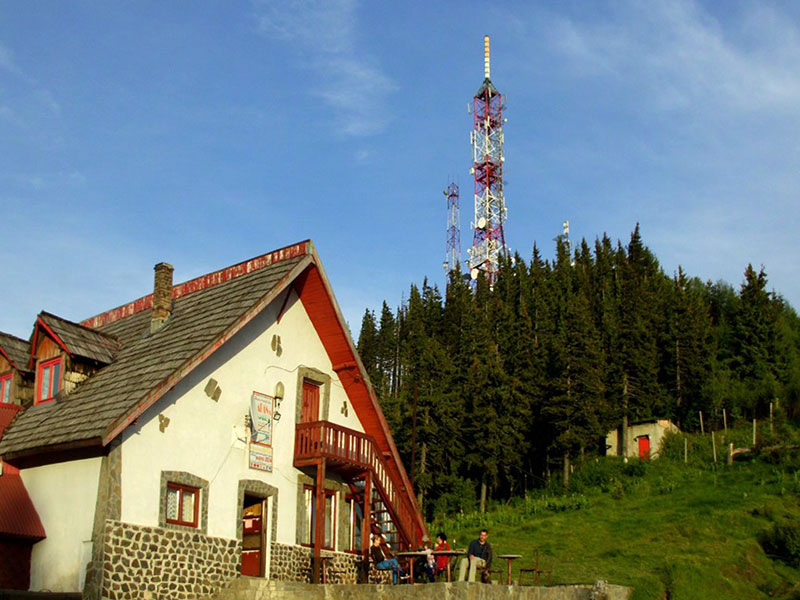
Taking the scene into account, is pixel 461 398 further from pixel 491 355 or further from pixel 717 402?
pixel 717 402

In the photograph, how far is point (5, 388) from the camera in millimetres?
22859

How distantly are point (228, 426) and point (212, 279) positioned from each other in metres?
5.17

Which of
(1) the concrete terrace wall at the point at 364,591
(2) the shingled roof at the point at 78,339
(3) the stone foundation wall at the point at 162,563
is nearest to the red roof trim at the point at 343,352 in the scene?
(2) the shingled roof at the point at 78,339

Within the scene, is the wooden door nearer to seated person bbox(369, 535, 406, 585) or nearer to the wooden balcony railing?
the wooden balcony railing

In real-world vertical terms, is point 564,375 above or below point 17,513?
above

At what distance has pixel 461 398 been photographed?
57469 mm

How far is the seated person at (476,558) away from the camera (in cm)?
1978

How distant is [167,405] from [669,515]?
30047 millimetres

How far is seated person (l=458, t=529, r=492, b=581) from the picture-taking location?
1978 centimetres

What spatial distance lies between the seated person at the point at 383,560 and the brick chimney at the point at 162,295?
8.30 metres

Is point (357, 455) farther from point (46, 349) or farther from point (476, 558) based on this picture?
point (46, 349)

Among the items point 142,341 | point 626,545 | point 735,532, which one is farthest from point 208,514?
point 735,532

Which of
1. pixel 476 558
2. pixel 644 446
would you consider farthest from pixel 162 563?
Result: pixel 644 446

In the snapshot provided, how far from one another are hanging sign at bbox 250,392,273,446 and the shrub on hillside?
21556 mm
